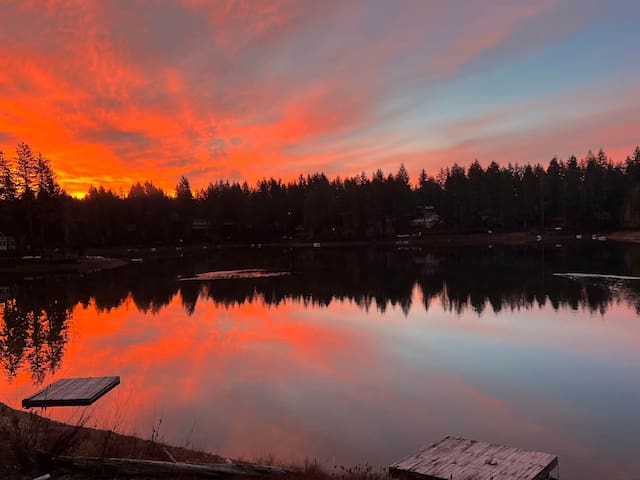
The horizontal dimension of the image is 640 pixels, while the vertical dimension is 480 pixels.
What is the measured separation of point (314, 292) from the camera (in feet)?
159

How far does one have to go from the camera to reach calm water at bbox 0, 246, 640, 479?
14484 mm

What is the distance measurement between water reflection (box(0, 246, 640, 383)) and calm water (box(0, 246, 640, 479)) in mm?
324

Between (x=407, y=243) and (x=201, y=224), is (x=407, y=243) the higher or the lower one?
the lower one

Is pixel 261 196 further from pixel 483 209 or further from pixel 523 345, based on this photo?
pixel 523 345

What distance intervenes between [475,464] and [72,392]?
1436 centimetres

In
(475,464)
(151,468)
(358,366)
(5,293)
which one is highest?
→ (151,468)

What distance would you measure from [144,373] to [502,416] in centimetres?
1463

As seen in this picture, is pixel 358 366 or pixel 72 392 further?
pixel 358 366

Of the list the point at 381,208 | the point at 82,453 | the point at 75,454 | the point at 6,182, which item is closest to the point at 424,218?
the point at 381,208

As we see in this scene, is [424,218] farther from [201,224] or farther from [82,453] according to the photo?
[82,453]

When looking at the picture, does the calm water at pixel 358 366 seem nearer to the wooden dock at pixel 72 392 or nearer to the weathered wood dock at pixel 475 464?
the wooden dock at pixel 72 392

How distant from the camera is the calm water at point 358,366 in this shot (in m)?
14.5

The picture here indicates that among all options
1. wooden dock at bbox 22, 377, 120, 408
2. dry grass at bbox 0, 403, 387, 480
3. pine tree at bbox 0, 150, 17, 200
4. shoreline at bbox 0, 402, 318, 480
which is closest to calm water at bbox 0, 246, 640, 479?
wooden dock at bbox 22, 377, 120, 408

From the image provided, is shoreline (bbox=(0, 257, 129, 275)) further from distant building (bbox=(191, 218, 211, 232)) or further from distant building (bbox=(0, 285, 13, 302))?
distant building (bbox=(191, 218, 211, 232))
